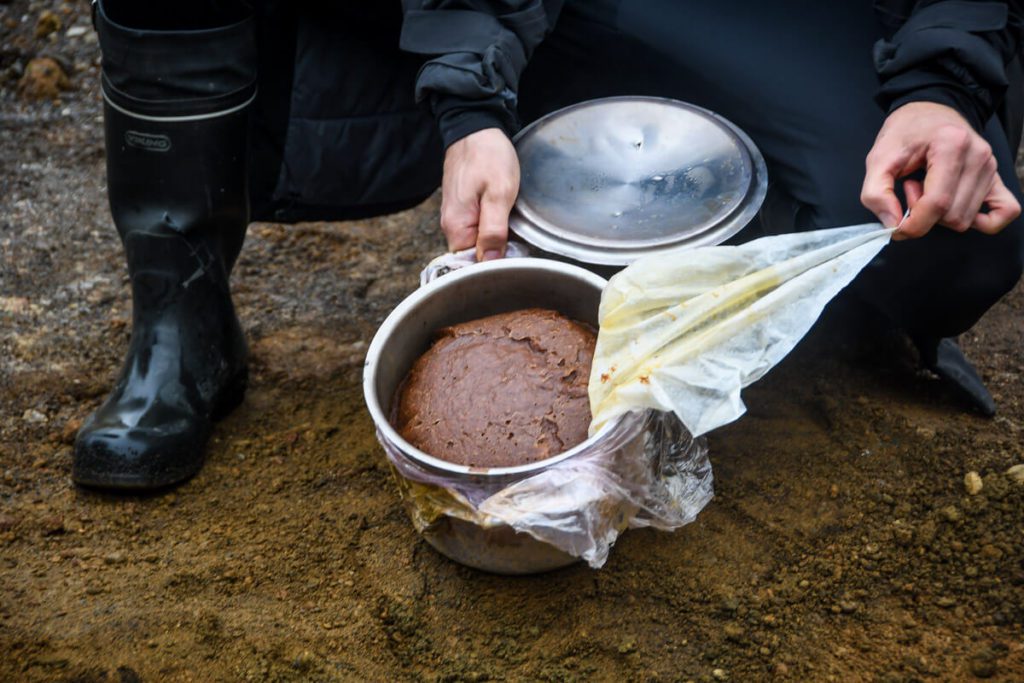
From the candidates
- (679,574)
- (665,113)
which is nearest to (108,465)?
(679,574)

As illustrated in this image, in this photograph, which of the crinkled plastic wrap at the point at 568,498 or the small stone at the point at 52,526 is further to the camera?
the small stone at the point at 52,526

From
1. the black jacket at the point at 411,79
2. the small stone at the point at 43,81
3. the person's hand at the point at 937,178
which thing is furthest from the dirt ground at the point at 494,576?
the small stone at the point at 43,81

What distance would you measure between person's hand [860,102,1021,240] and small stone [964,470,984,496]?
447 millimetres

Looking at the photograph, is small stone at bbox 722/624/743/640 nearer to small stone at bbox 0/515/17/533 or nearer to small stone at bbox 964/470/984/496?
small stone at bbox 964/470/984/496

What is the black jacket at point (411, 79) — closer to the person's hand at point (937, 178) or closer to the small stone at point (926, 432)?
the person's hand at point (937, 178)

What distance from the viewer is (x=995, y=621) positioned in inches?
60.2

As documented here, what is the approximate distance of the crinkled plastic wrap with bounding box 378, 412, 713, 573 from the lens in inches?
53.7

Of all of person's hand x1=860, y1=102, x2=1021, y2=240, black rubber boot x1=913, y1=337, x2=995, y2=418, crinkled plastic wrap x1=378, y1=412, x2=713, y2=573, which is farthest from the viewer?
black rubber boot x1=913, y1=337, x2=995, y2=418

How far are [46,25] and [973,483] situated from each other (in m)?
3.44

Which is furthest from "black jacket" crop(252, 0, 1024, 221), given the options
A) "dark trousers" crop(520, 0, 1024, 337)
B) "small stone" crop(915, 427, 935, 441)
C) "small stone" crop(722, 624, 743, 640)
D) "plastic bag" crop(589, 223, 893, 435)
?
"small stone" crop(722, 624, 743, 640)

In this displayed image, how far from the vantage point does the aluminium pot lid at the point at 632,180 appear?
1698 mm

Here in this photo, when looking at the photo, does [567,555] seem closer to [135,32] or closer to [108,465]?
[108,465]

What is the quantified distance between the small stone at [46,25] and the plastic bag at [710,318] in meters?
2.96

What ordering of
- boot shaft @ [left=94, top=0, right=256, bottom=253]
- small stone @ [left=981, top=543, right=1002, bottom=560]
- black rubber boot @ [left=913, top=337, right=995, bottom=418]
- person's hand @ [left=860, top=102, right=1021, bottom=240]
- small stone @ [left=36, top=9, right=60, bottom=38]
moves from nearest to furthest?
person's hand @ [left=860, top=102, right=1021, bottom=240], small stone @ [left=981, top=543, right=1002, bottom=560], boot shaft @ [left=94, top=0, right=256, bottom=253], black rubber boot @ [left=913, top=337, right=995, bottom=418], small stone @ [left=36, top=9, right=60, bottom=38]
